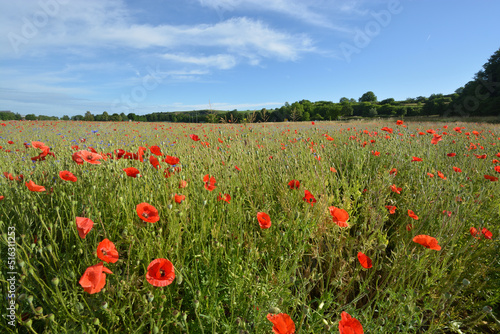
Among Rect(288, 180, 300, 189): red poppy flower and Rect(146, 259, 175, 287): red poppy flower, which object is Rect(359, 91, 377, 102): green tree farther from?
Rect(146, 259, 175, 287): red poppy flower

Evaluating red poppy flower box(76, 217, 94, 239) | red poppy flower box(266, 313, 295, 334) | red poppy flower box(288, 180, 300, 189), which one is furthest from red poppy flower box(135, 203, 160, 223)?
red poppy flower box(288, 180, 300, 189)

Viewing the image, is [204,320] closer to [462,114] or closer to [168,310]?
[168,310]

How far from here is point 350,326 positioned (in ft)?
3.01

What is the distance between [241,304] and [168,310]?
0.37 m

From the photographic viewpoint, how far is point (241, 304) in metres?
1.22

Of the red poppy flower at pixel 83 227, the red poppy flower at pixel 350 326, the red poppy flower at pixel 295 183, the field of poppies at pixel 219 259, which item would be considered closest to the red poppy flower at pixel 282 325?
the field of poppies at pixel 219 259

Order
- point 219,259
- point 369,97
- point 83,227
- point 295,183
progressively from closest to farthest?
point 83,227 < point 219,259 < point 295,183 < point 369,97

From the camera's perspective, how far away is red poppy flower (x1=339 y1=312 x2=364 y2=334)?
881 mm

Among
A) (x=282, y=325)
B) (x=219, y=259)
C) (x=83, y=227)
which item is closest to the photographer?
(x=282, y=325)

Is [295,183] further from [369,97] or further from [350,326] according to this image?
[369,97]

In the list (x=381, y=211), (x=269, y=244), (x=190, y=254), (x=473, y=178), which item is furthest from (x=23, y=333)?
(x=473, y=178)

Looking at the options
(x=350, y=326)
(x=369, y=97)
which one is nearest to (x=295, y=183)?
(x=350, y=326)

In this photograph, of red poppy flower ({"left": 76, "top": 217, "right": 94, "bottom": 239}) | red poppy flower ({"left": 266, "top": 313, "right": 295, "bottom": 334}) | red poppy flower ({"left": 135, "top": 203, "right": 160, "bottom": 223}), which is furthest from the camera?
red poppy flower ({"left": 135, "top": 203, "right": 160, "bottom": 223})

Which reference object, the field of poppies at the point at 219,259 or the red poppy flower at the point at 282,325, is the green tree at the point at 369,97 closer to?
the field of poppies at the point at 219,259
